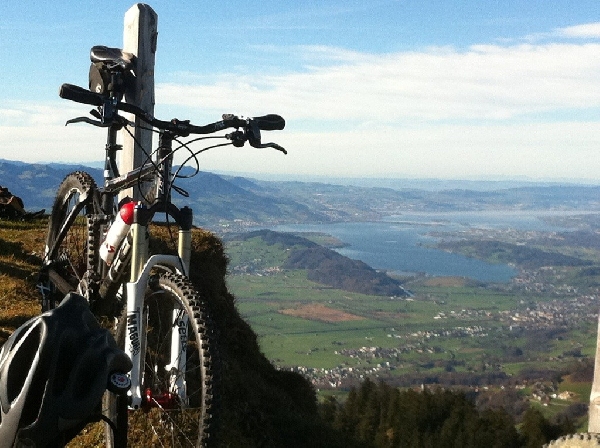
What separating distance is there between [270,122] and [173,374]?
1973mm

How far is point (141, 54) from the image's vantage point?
30.1 ft

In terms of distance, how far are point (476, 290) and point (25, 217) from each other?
501 ft

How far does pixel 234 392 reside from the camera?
7.39 meters

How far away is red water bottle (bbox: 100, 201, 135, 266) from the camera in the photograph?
16.5 ft

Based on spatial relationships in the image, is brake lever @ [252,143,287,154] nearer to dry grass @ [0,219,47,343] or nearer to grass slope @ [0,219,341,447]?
grass slope @ [0,219,341,447]

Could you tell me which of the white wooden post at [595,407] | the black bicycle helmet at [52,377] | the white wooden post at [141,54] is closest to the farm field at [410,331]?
the white wooden post at [141,54]

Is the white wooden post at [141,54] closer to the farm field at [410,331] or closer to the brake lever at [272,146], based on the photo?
the brake lever at [272,146]

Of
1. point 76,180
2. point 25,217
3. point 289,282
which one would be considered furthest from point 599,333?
point 289,282

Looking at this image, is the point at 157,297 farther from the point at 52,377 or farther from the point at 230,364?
the point at 230,364

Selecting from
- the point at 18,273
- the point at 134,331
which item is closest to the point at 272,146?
the point at 134,331

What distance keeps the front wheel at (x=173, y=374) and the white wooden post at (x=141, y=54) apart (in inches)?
164

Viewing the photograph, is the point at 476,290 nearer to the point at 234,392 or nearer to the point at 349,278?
the point at 349,278

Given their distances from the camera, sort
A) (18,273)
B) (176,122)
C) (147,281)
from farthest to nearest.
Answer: (18,273)
(176,122)
(147,281)

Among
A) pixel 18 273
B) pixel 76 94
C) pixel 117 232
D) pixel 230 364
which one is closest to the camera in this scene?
pixel 76 94
